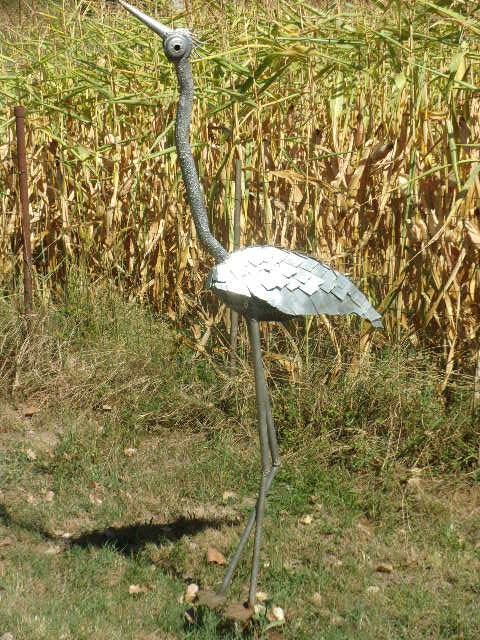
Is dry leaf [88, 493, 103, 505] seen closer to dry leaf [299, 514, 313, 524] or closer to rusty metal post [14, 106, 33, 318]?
dry leaf [299, 514, 313, 524]

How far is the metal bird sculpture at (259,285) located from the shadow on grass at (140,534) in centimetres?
69

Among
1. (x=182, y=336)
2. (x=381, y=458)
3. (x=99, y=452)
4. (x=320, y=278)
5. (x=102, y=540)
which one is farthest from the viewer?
(x=182, y=336)

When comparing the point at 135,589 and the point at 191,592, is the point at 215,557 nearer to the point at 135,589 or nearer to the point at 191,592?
the point at 191,592

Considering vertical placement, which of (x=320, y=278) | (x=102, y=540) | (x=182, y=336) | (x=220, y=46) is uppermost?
(x=220, y=46)

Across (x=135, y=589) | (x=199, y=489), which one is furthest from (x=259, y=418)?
(x=199, y=489)

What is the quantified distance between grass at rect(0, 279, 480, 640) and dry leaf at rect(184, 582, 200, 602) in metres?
0.03

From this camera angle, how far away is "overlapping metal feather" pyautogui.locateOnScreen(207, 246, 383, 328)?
329 cm

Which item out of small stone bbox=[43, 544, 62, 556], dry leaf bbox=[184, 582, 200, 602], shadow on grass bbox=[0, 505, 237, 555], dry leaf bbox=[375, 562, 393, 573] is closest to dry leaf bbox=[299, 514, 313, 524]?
shadow on grass bbox=[0, 505, 237, 555]

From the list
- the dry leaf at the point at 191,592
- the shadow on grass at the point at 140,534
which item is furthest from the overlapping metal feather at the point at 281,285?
the shadow on grass at the point at 140,534

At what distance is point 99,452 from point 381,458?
1442 mm

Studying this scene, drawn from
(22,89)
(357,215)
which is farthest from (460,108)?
(22,89)

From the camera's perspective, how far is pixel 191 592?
3.70m

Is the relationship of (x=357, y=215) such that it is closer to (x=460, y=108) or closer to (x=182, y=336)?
(x=460, y=108)

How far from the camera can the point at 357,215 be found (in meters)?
4.98
